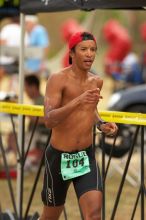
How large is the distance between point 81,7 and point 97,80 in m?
1.22

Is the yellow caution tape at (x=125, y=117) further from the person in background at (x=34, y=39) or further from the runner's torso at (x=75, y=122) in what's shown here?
the person in background at (x=34, y=39)

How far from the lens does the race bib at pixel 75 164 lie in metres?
6.17

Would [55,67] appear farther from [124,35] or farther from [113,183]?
[113,183]

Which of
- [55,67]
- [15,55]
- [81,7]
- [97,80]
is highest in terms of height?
[81,7]

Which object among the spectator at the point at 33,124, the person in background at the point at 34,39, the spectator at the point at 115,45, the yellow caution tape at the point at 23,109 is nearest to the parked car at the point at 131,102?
the spectator at the point at 33,124

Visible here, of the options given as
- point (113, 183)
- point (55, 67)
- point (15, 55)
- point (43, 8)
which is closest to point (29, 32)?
point (15, 55)

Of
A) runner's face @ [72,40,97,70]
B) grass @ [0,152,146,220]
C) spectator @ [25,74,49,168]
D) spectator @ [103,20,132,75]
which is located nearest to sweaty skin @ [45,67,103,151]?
runner's face @ [72,40,97,70]

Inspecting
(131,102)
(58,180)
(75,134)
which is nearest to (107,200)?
(58,180)

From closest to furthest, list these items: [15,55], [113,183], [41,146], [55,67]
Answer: [113,183], [41,146], [15,55], [55,67]

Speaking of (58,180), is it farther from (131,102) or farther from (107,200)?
(131,102)

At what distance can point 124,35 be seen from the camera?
28.4 meters

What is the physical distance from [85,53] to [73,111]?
45 centimetres

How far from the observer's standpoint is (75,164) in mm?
6172

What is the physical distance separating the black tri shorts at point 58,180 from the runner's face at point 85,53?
0.67 m
